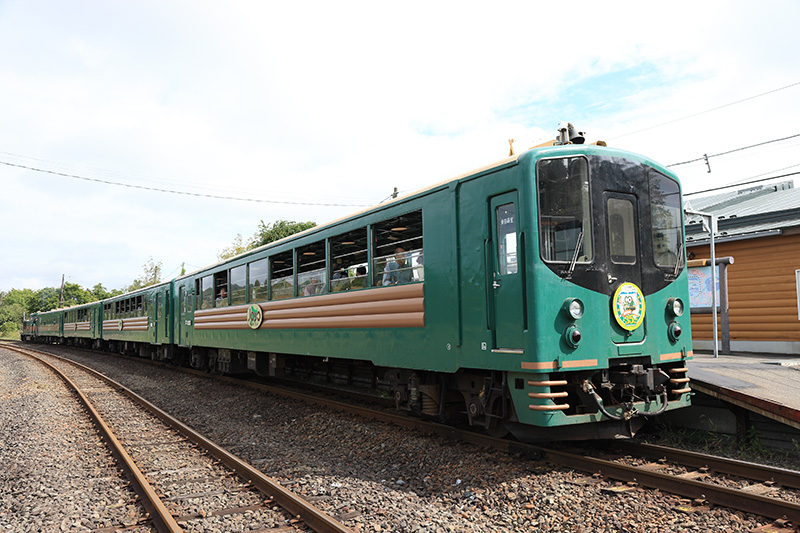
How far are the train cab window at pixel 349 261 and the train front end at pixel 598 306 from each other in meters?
2.97

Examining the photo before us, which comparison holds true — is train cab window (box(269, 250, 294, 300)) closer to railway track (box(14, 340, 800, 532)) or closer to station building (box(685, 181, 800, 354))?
railway track (box(14, 340, 800, 532))

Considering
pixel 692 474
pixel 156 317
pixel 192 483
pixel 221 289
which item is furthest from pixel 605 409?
pixel 156 317

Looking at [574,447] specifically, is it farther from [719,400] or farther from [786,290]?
[786,290]

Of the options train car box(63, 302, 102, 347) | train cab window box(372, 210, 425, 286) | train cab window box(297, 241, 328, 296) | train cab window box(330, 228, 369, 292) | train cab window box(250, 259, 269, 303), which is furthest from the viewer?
train car box(63, 302, 102, 347)

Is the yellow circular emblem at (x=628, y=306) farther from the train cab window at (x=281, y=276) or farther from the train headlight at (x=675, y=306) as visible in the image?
the train cab window at (x=281, y=276)

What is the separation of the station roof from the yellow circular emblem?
18.1ft

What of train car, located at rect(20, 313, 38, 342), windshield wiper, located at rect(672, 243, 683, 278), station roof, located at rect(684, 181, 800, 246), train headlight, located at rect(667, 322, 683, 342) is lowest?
train car, located at rect(20, 313, 38, 342)

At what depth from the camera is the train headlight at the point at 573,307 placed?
5.20 metres

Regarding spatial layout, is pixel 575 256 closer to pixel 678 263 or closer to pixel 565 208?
pixel 565 208

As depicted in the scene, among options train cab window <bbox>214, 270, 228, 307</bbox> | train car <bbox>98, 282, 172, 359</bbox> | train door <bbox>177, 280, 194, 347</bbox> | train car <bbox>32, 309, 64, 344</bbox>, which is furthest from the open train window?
train car <bbox>32, 309, 64, 344</bbox>

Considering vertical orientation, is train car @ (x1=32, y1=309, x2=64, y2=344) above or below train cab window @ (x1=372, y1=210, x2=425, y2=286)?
below

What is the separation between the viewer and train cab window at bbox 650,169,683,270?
598cm

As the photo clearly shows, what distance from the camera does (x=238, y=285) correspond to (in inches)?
484

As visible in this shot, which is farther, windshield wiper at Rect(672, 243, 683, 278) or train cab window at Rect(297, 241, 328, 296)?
train cab window at Rect(297, 241, 328, 296)
